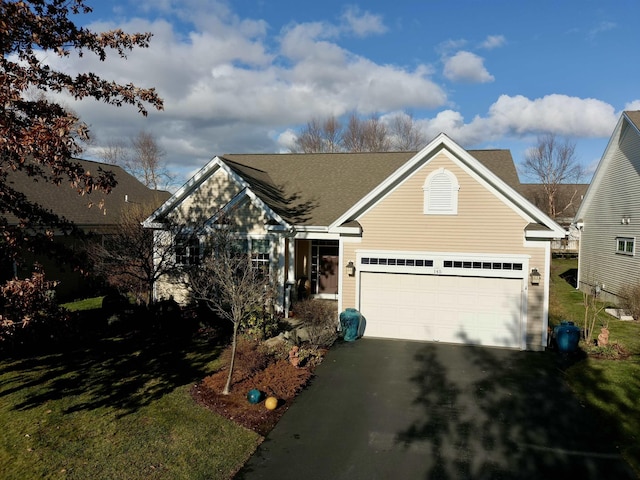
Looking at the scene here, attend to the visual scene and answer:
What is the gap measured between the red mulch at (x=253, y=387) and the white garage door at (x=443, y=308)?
3997 millimetres

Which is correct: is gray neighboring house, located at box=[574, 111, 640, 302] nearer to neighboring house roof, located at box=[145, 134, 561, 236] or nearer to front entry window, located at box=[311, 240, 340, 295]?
neighboring house roof, located at box=[145, 134, 561, 236]

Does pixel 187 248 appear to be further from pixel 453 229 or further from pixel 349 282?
pixel 453 229

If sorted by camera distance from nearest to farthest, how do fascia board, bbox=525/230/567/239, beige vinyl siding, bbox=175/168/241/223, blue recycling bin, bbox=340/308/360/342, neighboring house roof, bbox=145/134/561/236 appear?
fascia board, bbox=525/230/567/239
neighboring house roof, bbox=145/134/561/236
blue recycling bin, bbox=340/308/360/342
beige vinyl siding, bbox=175/168/241/223

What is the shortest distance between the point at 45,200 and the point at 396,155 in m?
16.9

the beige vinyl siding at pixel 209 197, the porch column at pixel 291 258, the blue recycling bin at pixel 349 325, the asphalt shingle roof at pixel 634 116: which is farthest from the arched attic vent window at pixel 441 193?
the asphalt shingle roof at pixel 634 116

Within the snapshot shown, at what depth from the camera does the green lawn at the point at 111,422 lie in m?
6.99

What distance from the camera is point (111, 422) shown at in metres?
8.43

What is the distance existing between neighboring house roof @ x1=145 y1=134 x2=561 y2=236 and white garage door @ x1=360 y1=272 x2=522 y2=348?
242 cm

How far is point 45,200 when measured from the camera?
67.6ft

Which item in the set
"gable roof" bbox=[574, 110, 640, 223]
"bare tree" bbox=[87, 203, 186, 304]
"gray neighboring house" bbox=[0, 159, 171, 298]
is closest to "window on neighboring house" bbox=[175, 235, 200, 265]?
"bare tree" bbox=[87, 203, 186, 304]

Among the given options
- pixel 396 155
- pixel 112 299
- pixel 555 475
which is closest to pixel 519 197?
pixel 555 475

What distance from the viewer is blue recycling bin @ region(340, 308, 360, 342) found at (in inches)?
562

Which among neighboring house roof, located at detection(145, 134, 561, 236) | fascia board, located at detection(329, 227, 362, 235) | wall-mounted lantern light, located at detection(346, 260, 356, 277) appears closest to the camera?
neighboring house roof, located at detection(145, 134, 561, 236)

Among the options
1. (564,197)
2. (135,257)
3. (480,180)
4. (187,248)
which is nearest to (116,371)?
(135,257)
